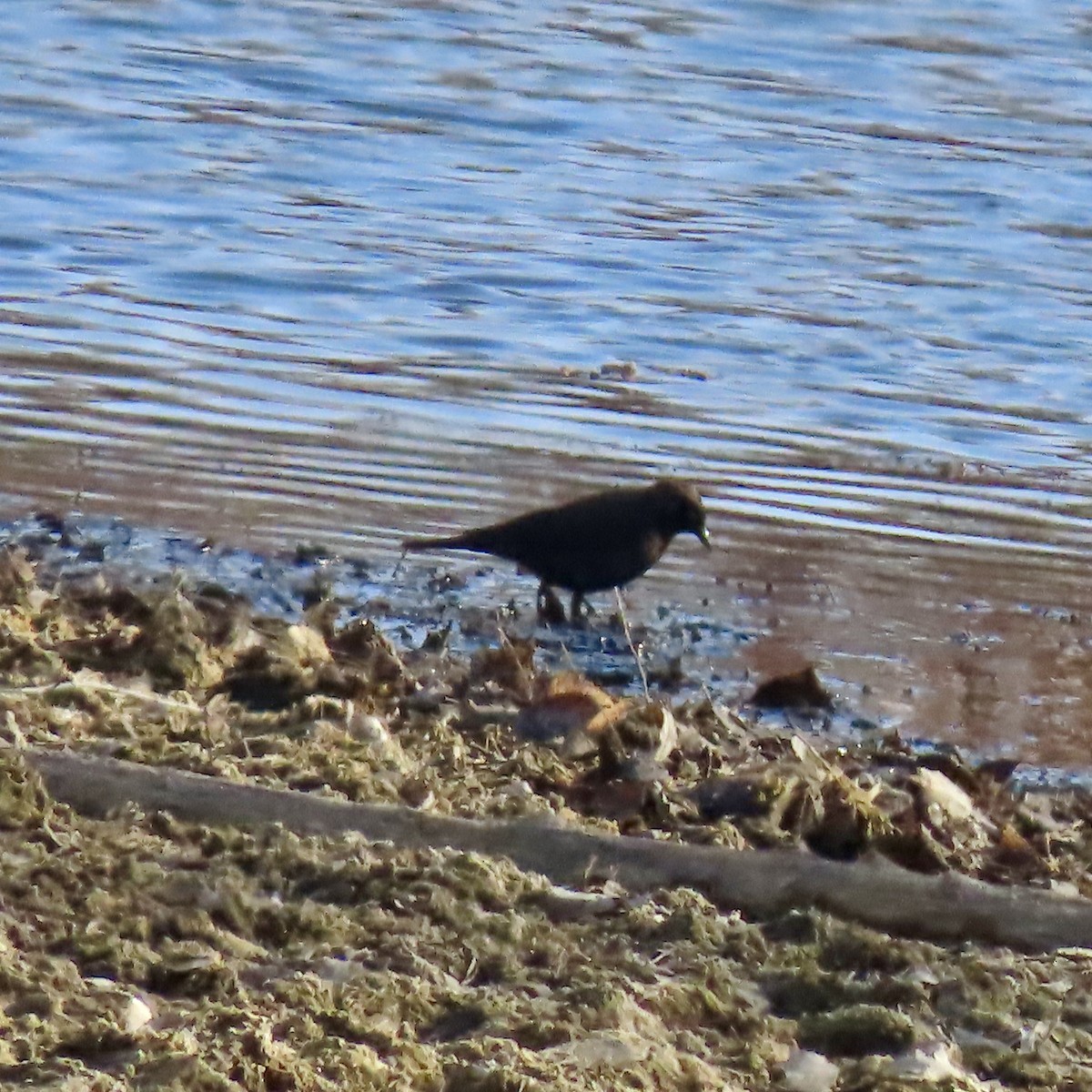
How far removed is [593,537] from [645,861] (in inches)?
119

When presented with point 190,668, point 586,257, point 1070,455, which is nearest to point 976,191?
point 586,257

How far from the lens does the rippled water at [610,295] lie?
8.20 metres

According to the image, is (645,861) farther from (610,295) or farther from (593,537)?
(610,295)

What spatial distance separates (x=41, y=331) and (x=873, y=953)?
24.5 feet

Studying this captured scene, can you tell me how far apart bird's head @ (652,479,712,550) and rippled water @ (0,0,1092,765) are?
0.29m

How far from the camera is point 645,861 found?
446cm

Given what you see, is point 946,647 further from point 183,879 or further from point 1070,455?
point 183,879

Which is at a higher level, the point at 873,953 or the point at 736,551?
the point at 873,953

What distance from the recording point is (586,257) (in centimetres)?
1306

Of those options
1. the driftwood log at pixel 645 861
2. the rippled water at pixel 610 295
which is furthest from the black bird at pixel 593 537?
the driftwood log at pixel 645 861

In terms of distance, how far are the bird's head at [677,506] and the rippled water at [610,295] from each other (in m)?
0.29

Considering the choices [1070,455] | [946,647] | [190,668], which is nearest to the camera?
[190,668]

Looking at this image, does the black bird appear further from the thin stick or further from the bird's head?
the thin stick

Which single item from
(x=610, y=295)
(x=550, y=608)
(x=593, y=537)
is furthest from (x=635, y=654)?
(x=610, y=295)
